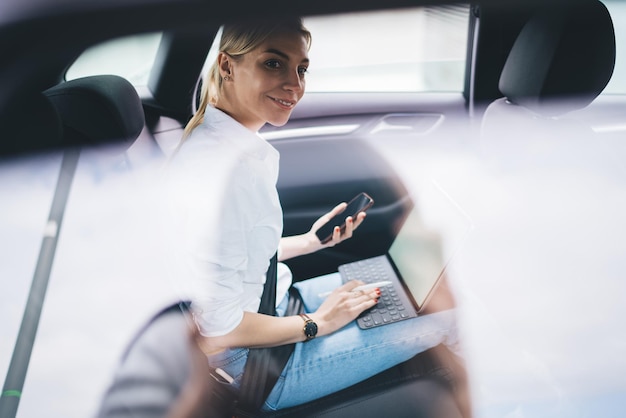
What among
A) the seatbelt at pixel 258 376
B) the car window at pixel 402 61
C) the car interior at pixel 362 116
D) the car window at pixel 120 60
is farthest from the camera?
the car window at pixel 402 61

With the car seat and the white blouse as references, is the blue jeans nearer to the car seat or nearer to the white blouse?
the white blouse

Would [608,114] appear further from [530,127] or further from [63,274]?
[63,274]

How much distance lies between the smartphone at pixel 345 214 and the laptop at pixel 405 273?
0.14 m

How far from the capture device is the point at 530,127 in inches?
54.7

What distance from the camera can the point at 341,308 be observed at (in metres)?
1.09

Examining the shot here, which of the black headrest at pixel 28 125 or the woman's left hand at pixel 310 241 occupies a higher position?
the black headrest at pixel 28 125

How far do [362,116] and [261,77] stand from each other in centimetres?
116

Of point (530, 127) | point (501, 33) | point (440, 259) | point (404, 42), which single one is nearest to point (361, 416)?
point (440, 259)

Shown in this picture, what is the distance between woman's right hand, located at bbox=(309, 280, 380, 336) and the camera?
1.06m

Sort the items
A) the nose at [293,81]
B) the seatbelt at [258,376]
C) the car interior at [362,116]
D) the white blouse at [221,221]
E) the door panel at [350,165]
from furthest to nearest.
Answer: the door panel at [350,165]
the nose at [293,81]
the seatbelt at [258,376]
the white blouse at [221,221]
the car interior at [362,116]

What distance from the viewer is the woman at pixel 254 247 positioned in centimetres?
85

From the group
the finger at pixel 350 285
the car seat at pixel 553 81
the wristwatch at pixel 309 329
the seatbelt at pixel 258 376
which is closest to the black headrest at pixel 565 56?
the car seat at pixel 553 81

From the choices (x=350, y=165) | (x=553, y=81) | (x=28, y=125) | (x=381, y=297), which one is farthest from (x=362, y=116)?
(x=28, y=125)

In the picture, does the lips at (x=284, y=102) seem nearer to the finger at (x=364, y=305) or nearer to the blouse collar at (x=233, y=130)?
the blouse collar at (x=233, y=130)
